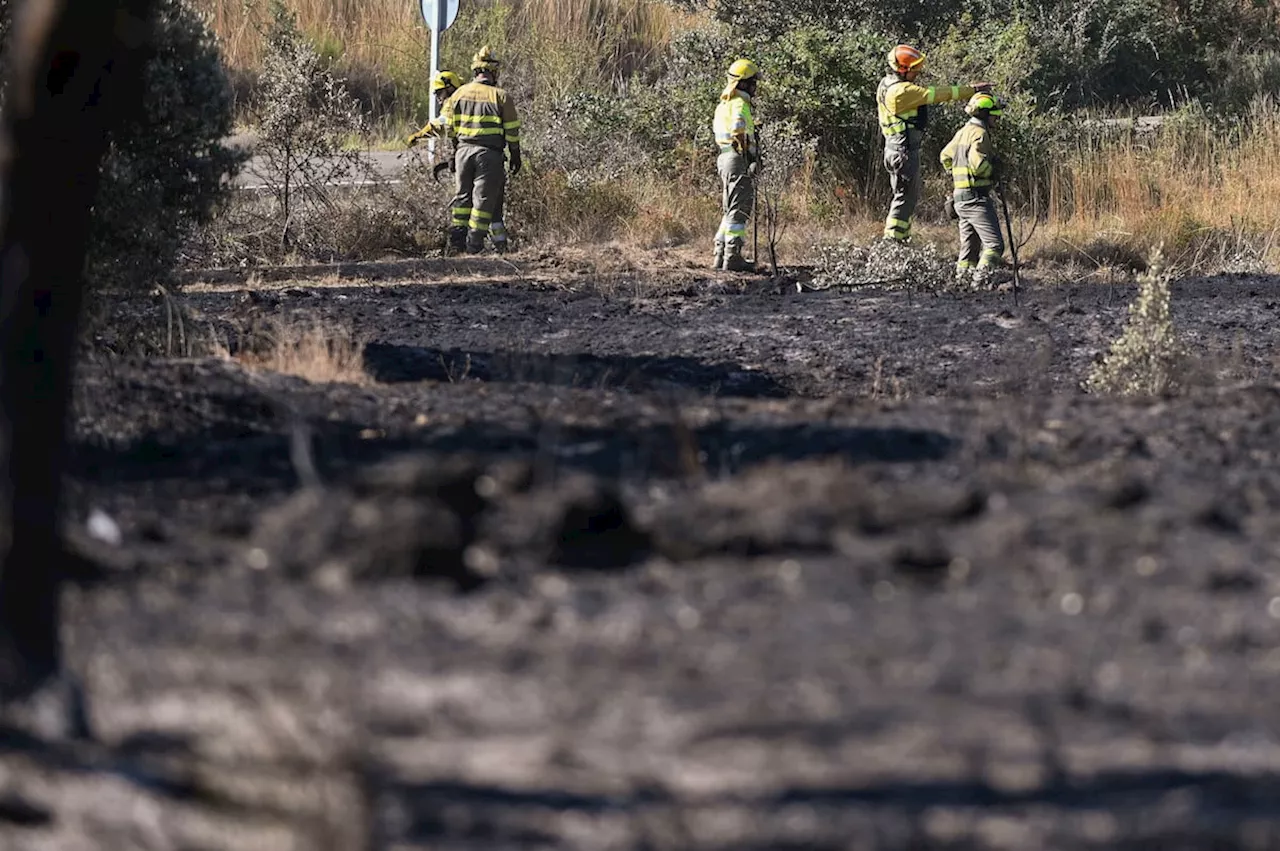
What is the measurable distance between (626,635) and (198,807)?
952 mm

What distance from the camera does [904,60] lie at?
14.1 metres

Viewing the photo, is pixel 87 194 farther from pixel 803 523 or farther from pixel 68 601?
pixel 803 523

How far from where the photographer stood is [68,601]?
404cm

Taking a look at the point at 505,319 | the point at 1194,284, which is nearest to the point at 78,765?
the point at 505,319

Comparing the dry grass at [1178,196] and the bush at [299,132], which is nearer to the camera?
the bush at [299,132]

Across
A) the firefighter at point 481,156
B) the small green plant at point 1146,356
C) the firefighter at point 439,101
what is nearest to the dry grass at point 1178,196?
the firefighter at point 481,156

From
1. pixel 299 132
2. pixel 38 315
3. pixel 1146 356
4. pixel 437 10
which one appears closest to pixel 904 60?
pixel 299 132

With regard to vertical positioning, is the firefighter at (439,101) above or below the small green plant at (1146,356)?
above

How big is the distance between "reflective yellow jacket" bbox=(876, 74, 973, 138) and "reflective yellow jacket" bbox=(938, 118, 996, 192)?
676 mm

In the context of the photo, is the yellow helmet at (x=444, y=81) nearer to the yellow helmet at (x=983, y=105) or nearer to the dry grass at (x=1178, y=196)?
the yellow helmet at (x=983, y=105)

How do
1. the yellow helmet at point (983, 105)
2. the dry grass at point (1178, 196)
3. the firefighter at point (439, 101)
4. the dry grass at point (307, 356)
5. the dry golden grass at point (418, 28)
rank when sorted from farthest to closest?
the dry golden grass at point (418, 28) < the firefighter at point (439, 101) < the dry grass at point (1178, 196) < the yellow helmet at point (983, 105) < the dry grass at point (307, 356)

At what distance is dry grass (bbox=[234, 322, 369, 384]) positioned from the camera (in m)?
7.95

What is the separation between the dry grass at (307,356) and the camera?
795 centimetres

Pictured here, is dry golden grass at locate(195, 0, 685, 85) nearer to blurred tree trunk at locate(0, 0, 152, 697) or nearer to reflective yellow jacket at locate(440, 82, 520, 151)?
reflective yellow jacket at locate(440, 82, 520, 151)
